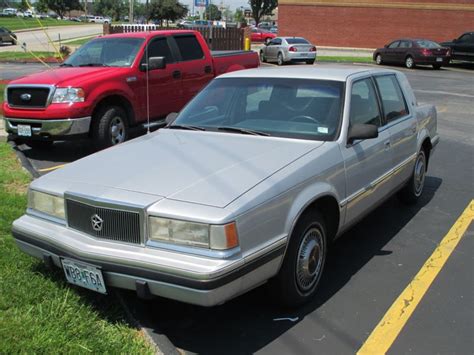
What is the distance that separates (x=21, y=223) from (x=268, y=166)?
1.77m

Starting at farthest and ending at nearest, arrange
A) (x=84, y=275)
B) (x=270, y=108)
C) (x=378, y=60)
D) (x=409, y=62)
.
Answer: (x=378, y=60) → (x=409, y=62) → (x=270, y=108) → (x=84, y=275)

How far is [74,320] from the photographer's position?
3369 mm

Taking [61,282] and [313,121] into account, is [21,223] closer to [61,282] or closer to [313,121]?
[61,282]

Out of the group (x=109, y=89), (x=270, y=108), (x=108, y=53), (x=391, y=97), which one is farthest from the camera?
(x=108, y=53)

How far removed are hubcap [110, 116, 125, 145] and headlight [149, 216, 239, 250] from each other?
5.14 m

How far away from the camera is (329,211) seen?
403 centimetres

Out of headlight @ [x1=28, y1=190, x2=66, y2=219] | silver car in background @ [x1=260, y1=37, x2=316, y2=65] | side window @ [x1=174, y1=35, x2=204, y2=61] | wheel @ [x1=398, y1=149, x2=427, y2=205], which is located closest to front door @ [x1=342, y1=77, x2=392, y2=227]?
wheel @ [x1=398, y1=149, x2=427, y2=205]

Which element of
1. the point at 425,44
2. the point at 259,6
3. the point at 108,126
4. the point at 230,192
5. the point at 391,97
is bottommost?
the point at 108,126

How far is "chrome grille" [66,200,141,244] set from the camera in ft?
10.4

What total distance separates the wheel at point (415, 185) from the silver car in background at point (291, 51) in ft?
70.8

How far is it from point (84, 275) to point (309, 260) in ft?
4.98

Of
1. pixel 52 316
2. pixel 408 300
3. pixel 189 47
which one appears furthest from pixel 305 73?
pixel 189 47

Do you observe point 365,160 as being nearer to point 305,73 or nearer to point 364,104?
point 364,104

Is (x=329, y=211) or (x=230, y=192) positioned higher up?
(x=230, y=192)
